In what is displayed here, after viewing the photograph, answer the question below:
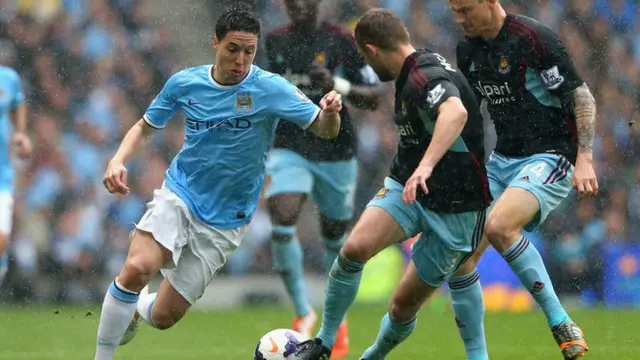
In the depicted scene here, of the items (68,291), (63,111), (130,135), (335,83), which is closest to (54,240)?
(68,291)

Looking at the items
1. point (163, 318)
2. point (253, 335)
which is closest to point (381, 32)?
point (163, 318)

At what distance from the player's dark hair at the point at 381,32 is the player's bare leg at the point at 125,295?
5.21 ft

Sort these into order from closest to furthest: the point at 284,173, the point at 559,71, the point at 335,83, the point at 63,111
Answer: the point at 559,71 < the point at 335,83 < the point at 284,173 < the point at 63,111

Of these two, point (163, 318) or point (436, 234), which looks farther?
point (163, 318)

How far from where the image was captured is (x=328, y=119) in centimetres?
673

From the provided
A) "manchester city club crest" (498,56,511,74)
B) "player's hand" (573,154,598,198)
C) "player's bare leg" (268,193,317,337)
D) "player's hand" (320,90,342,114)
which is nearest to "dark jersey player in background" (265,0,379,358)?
"player's bare leg" (268,193,317,337)

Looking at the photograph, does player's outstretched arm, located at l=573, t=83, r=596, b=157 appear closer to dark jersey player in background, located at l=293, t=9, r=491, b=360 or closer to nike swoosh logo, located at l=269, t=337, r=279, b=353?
dark jersey player in background, located at l=293, t=9, r=491, b=360

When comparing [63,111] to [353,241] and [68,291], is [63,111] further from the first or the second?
[353,241]

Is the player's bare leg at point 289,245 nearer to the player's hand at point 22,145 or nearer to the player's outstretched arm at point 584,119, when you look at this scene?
the player's hand at point 22,145

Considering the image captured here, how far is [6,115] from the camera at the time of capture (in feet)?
29.8

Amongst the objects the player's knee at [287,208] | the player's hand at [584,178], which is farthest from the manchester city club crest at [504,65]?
the player's knee at [287,208]

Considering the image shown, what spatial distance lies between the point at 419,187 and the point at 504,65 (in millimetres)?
1193

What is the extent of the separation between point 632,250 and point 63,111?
6770mm

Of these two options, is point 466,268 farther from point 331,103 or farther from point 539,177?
point 331,103
